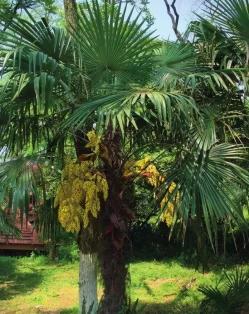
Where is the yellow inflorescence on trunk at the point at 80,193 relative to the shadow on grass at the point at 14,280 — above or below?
above

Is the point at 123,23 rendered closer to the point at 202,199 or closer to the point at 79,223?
the point at 202,199

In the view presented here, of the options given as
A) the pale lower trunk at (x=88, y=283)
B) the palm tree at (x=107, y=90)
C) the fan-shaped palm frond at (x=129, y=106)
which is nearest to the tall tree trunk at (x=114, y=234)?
the palm tree at (x=107, y=90)

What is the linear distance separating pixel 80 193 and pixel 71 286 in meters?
6.29

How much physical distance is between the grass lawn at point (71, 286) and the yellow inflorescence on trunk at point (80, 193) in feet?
11.0


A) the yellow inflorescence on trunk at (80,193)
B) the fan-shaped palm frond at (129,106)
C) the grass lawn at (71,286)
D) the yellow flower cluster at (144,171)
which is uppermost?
the fan-shaped palm frond at (129,106)

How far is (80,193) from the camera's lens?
6023 millimetres

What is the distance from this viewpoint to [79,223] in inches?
240

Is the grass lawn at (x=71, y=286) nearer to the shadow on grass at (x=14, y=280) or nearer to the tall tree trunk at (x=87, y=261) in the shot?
the shadow on grass at (x=14, y=280)

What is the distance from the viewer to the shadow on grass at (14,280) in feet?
37.8

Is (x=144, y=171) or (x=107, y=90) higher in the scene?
(x=107, y=90)

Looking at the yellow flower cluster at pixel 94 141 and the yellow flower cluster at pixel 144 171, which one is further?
the yellow flower cluster at pixel 144 171

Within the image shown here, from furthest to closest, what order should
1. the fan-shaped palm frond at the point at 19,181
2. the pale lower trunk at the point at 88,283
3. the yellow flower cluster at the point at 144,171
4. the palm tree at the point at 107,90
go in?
the pale lower trunk at the point at 88,283, the yellow flower cluster at the point at 144,171, the fan-shaped palm frond at the point at 19,181, the palm tree at the point at 107,90

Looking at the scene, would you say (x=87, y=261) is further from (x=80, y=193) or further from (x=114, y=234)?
(x=80, y=193)

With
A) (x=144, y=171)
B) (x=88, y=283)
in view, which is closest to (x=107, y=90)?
(x=144, y=171)
